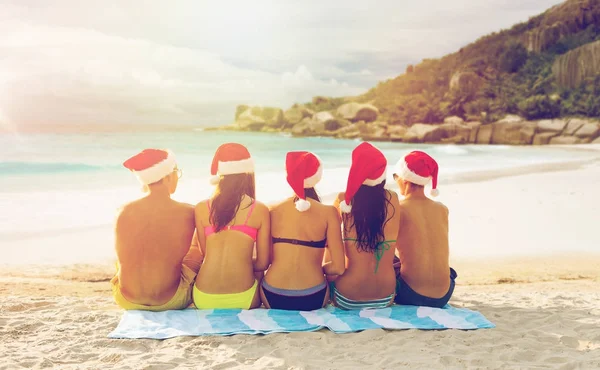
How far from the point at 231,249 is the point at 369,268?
1029 millimetres

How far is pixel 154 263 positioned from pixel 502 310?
273cm

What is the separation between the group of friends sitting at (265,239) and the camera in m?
3.69

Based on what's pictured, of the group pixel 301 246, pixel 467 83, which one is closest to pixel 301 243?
pixel 301 246

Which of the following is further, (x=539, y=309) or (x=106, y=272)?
(x=106, y=272)

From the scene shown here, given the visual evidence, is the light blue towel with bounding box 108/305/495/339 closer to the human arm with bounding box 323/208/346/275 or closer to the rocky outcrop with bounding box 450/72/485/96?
the human arm with bounding box 323/208/346/275

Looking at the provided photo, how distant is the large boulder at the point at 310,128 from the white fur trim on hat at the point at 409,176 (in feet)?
166

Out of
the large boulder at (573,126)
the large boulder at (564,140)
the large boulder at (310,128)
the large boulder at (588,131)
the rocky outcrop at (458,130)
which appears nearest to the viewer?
the large boulder at (588,131)

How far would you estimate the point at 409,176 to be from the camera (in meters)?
3.95

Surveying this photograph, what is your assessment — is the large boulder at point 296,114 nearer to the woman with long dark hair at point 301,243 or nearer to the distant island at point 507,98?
the distant island at point 507,98

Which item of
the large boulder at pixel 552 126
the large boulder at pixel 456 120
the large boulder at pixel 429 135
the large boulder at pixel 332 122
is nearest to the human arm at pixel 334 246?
the large boulder at pixel 552 126

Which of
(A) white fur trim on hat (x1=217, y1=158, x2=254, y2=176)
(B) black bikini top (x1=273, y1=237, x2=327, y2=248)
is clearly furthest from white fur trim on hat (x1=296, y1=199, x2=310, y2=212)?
(A) white fur trim on hat (x1=217, y1=158, x2=254, y2=176)

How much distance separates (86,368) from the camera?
286 cm

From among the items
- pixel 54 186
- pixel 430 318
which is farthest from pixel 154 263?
pixel 54 186

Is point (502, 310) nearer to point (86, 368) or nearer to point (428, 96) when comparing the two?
point (86, 368)
